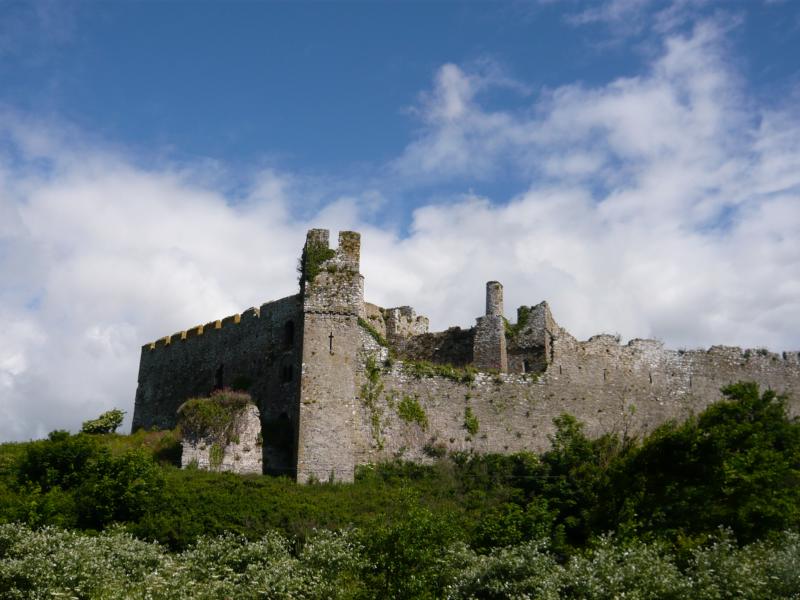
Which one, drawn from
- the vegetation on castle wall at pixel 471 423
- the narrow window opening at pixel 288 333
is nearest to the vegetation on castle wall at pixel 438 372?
the vegetation on castle wall at pixel 471 423

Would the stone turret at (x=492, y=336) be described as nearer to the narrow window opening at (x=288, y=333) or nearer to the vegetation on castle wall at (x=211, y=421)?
the narrow window opening at (x=288, y=333)

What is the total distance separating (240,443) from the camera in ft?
121

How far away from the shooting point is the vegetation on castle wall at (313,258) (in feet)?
126

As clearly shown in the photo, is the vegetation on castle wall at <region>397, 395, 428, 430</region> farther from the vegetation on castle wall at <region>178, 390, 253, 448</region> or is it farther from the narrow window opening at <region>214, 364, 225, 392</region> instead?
the narrow window opening at <region>214, 364, 225, 392</region>

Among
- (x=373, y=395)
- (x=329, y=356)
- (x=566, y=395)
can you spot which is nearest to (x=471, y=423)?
(x=373, y=395)

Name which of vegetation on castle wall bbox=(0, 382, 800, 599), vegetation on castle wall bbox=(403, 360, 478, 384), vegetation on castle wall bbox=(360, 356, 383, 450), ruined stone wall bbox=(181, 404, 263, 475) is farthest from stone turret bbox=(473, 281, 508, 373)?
ruined stone wall bbox=(181, 404, 263, 475)

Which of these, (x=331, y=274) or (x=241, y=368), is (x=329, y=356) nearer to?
(x=331, y=274)

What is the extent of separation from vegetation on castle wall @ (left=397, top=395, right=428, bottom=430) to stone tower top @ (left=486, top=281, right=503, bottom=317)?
7.66m

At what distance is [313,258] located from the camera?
3872 centimetres

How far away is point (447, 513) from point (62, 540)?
1160 cm

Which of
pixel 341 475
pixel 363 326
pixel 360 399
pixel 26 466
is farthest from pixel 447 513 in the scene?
pixel 26 466

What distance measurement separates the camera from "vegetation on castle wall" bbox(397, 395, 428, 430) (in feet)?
128

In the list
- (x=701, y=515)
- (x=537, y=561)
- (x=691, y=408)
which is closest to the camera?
(x=537, y=561)

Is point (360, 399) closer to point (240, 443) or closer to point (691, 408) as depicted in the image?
point (240, 443)
